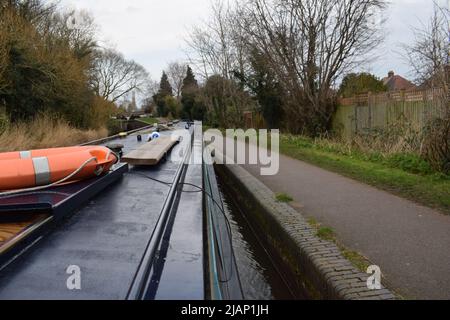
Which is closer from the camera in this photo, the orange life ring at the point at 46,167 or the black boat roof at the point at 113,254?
the black boat roof at the point at 113,254

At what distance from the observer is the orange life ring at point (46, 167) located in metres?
3.25

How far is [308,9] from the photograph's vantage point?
14602mm

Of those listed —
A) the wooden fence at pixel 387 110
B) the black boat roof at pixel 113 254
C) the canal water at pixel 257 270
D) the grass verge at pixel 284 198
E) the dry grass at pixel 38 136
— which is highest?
the wooden fence at pixel 387 110

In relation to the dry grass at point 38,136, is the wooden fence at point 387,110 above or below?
above

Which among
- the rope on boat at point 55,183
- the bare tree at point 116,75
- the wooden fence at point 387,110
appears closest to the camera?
the rope on boat at point 55,183

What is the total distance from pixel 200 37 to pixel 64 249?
23.4 metres

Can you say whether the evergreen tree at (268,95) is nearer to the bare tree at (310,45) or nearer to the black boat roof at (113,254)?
the bare tree at (310,45)

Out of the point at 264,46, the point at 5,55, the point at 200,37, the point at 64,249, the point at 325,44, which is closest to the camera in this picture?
the point at 64,249

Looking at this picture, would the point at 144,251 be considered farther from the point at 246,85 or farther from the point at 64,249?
the point at 246,85

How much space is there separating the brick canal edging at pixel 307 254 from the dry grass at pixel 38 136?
16.8 ft

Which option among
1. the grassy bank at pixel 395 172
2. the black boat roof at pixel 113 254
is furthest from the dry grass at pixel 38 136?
the grassy bank at pixel 395 172

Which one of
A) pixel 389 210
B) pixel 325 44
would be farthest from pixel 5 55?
pixel 325 44

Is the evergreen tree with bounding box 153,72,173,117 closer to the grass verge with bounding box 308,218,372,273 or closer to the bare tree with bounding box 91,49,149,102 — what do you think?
the bare tree with bounding box 91,49,149,102

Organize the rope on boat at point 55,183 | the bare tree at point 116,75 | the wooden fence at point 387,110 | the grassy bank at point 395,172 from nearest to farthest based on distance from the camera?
the rope on boat at point 55,183, the grassy bank at point 395,172, the wooden fence at point 387,110, the bare tree at point 116,75
